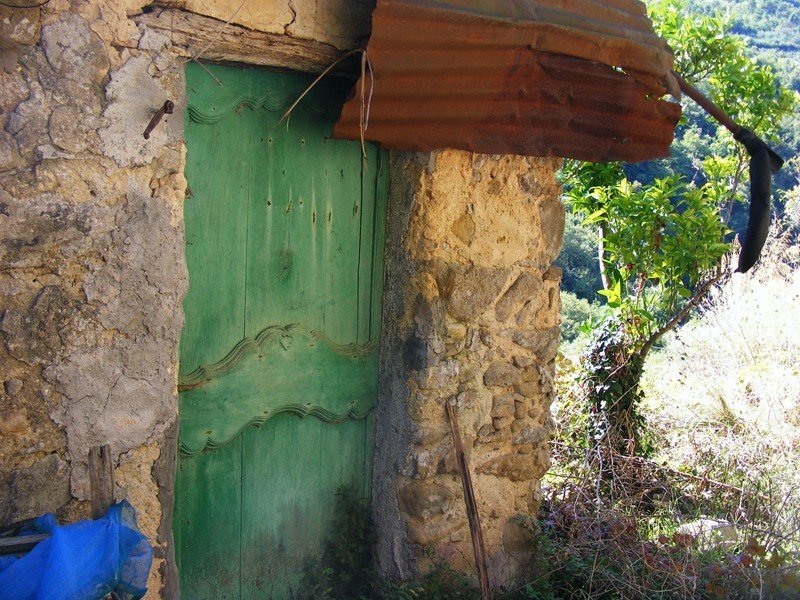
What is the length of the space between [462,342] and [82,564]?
5.68 feet

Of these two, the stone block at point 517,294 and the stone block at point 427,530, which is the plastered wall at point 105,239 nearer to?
the stone block at point 517,294

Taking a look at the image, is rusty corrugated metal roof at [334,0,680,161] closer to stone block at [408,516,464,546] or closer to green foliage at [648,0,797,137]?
stone block at [408,516,464,546]

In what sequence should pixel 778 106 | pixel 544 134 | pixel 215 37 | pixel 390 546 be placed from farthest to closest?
1. pixel 778 106
2. pixel 390 546
3. pixel 544 134
4. pixel 215 37

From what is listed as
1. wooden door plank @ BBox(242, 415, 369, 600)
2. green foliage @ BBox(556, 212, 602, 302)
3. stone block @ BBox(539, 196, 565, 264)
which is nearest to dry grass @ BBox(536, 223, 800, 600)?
wooden door plank @ BBox(242, 415, 369, 600)

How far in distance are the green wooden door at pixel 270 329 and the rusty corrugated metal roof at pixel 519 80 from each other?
363 mm

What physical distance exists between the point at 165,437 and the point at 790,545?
3.01 meters

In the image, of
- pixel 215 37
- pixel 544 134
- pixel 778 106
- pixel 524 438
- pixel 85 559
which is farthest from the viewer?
pixel 778 106

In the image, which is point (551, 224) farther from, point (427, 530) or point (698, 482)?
point (698, 482)

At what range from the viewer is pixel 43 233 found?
6.86 feet

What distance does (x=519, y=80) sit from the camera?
277cm

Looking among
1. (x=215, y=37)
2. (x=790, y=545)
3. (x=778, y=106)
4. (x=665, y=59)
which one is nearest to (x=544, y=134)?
(x=665, y=59)

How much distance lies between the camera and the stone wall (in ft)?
10.2

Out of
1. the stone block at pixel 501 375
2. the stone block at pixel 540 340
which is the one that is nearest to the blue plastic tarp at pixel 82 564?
the stone block at pixel 501 375

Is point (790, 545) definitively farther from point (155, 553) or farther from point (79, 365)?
point (79, 365)
